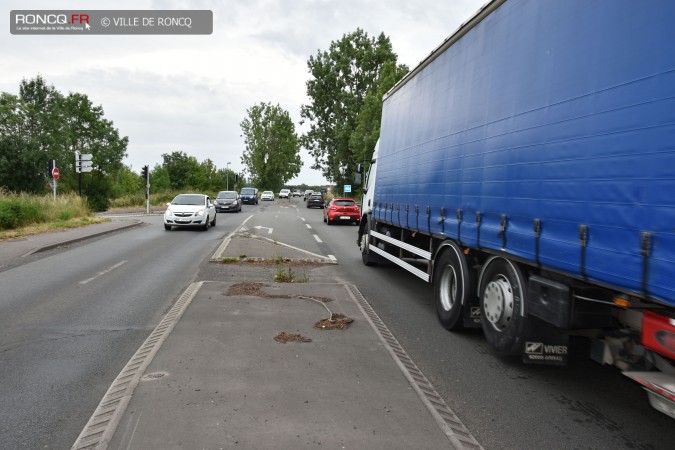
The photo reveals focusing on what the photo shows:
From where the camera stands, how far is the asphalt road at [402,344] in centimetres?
346

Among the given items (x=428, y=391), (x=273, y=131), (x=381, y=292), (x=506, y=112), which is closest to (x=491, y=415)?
(x=428, y=391)

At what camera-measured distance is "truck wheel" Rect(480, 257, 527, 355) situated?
4.46 meters

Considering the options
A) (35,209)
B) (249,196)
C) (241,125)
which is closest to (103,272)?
(35,209)

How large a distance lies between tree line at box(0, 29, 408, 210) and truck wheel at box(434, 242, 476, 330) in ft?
89.1

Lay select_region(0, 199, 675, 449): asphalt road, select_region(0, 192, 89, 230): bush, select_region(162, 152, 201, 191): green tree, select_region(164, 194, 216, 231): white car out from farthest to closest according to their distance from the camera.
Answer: select_region(162, 152, 201, 191): green tree < select_region(164, 194, 216, 231): white car < select_region(0, 192, 89, 230): bush < select_region(0, 199, 675, 449): asphalt road

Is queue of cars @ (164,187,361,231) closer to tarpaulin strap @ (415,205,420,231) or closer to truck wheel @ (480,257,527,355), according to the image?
tarpaulin strap @ (415,205,420,231)

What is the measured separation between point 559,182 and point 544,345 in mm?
1461

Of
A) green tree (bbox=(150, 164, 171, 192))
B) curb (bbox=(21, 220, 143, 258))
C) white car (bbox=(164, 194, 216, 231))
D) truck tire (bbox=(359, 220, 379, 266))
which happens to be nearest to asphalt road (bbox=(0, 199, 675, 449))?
truck tire (bbox=(359, 220, 379, 266))

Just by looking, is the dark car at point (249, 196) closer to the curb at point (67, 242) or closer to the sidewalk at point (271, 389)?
the curb at point (67, 242)

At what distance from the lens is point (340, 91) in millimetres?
59594

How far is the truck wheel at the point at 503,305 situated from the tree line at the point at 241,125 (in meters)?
28.3

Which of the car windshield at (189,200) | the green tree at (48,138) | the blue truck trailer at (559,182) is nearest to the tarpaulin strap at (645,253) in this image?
the blue truck trailer at (559,182)

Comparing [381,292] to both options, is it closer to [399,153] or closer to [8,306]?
[399,153]

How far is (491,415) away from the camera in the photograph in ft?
12.2
